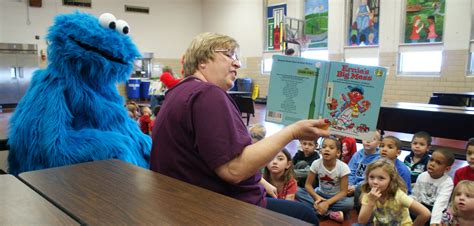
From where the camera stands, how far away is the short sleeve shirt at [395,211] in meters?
2.28

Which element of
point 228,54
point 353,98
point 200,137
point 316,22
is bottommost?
point 200,137

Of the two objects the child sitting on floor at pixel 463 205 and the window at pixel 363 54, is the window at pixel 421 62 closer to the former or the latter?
the window at pixel 363 54

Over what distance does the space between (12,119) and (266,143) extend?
170cm

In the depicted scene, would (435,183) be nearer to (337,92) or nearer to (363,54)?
(337,92)

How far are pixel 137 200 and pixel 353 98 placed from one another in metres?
0.96

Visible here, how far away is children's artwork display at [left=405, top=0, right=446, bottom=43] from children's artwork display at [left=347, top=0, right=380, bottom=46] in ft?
2.74

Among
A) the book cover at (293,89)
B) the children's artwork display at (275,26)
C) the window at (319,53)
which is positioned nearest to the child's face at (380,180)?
the book cover at (293,89)

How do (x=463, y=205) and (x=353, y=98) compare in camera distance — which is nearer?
(x=353, y=98)

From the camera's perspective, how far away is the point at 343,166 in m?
3.14

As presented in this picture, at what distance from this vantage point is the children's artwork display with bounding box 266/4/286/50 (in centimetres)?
1247

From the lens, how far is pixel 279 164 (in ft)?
9.64

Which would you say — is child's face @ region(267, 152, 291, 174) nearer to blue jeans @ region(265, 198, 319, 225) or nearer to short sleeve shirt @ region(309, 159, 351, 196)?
short sleeve shirt @ region(309, 159, 351, 196)

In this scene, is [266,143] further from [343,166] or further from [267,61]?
[267,61]

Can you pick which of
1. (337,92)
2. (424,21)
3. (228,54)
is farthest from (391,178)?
(424,21)
